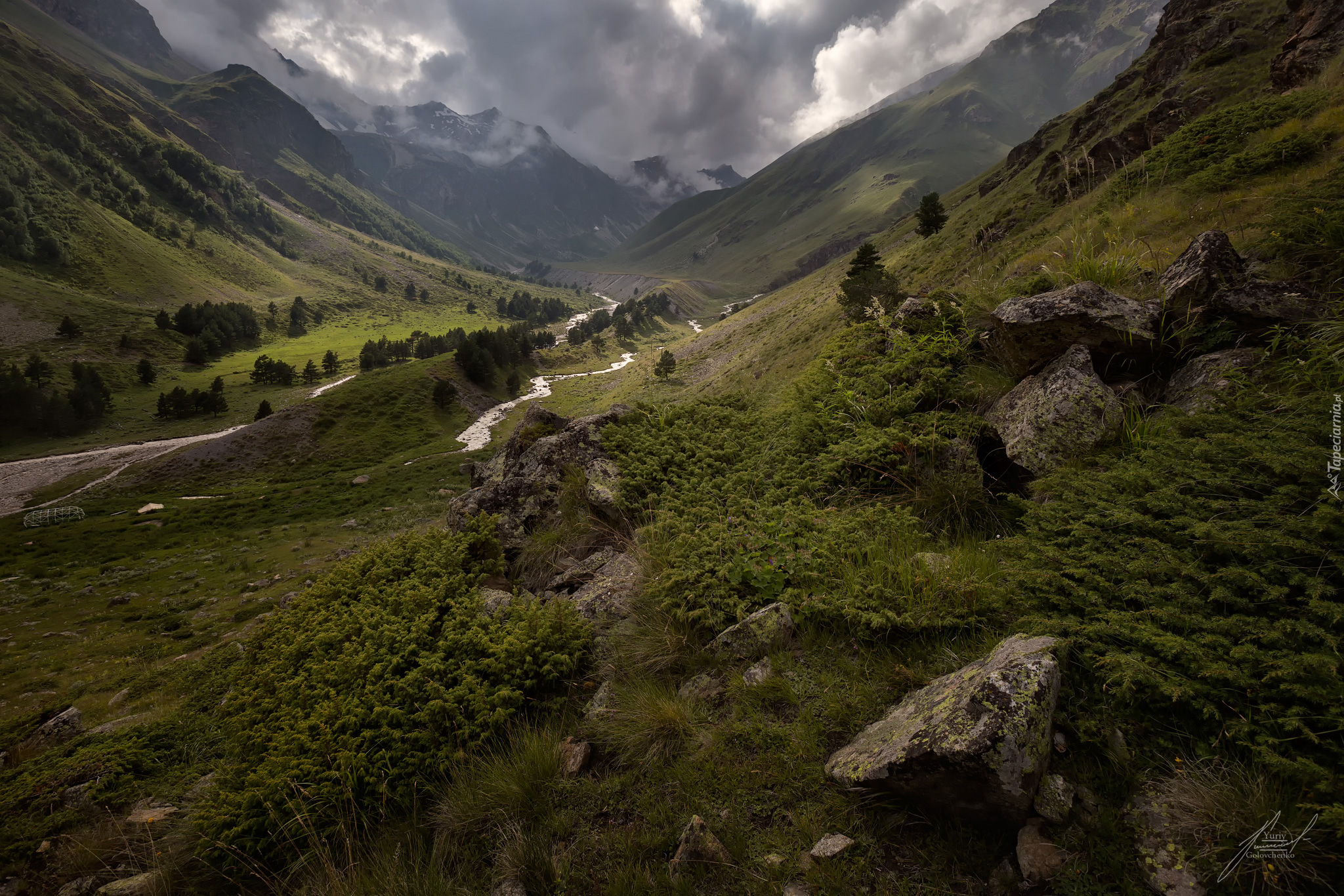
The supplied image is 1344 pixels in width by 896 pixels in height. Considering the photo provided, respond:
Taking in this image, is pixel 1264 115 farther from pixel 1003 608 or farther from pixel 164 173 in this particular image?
pixel 164 173

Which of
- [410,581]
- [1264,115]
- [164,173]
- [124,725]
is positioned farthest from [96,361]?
[164,173]

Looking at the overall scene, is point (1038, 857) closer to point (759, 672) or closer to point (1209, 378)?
point (759, 672)

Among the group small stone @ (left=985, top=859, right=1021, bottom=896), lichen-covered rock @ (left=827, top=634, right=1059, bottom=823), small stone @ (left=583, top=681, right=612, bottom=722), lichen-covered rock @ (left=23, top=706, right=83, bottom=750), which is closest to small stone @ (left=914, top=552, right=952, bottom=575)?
lichen-covered rock @ (left=827, top=634, right=1059, bottom=823)

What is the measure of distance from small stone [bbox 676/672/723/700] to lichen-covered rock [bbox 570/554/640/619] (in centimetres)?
152

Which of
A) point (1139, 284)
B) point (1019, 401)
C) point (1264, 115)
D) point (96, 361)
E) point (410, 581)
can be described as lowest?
point (1019, 401)

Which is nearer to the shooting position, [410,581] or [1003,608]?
[1003,608]

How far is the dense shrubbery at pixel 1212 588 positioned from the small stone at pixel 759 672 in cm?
237

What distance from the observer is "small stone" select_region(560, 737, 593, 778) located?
4.75 meters

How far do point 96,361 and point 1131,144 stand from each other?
457 ft

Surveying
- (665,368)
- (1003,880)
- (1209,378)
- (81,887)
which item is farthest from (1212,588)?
(665,368)

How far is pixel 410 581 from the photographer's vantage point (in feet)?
25.4

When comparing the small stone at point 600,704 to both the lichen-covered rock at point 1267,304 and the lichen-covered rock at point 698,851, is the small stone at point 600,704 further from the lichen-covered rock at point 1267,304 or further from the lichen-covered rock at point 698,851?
the lichen-covered rock at point 1267,304

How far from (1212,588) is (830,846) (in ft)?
10.3

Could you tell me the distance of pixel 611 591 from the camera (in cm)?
717
